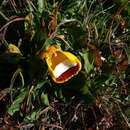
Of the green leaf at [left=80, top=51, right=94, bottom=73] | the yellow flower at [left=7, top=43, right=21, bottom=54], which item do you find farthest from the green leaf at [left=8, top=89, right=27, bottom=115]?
the green leaf at [left=80, top=51, right=94, bottom=73]

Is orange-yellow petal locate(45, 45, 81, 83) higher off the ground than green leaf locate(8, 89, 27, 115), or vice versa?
orange-yellow petal locate(45, 45, 81, 83)

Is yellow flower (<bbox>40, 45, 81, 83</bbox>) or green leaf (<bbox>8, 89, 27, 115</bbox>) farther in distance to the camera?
green leaf (<bbox>8, 89, 27, 115</bbox>)

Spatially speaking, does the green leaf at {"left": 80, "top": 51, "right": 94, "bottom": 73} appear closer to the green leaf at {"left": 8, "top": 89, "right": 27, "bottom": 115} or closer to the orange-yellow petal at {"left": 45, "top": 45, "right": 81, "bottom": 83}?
the orange-yellow petal at {"left": 45, "top": 45, "right": 81, "bottom": 83}

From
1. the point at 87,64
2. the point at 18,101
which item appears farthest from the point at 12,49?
the point at 87,64

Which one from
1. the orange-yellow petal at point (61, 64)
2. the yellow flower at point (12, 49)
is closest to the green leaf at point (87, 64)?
→ the orange-yellow petal at point (61, 64)

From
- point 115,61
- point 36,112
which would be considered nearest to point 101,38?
point 115,61

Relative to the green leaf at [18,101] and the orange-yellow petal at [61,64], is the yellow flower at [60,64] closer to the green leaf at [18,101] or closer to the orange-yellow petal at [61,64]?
the orange-yellow petal at [61,64]

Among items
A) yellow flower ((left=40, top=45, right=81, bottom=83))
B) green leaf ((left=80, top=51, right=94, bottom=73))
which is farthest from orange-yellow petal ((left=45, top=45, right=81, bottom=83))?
green leaf ((left=80, top=51, right=94, bottom=73))

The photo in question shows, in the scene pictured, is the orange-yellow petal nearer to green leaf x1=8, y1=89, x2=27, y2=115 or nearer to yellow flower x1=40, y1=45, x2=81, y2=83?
yellow flower x1=40, y1=45, x2=81, y2=83

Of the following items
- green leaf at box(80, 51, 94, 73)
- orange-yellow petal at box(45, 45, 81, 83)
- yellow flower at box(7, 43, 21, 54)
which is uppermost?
yellow flower at box(7, 43, 21, 54)
